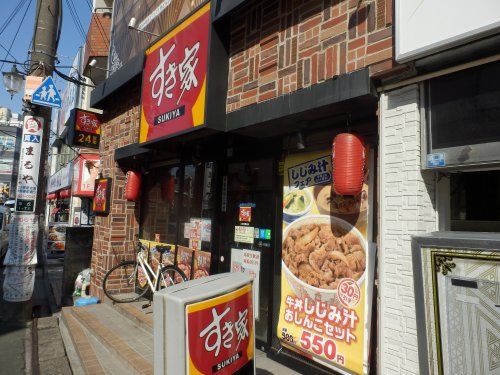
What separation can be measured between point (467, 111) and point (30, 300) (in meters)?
8.24

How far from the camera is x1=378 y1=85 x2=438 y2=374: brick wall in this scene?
283 cm

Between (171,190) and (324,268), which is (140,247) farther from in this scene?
(324,268)

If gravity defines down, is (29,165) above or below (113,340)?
above

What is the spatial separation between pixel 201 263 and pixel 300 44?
3.77 meters

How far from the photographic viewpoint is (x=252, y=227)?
16.8 ft

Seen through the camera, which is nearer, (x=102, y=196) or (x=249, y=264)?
(x=249, y=264)

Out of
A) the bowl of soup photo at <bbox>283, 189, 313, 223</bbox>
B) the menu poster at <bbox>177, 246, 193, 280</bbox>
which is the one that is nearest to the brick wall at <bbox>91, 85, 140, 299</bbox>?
the menu poster at <bbox>177, 246, 193, 280</bbox>

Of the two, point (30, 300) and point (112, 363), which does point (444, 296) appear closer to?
point (112, 363)

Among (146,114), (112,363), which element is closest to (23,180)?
(146,114)

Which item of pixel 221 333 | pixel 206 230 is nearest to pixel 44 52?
pixel 206 230

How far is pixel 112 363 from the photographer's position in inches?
187

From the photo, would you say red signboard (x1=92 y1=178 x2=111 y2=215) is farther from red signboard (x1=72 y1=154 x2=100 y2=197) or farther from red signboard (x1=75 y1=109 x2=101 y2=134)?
red signboard (x1=72 y1=154 x2=100 y2=197)

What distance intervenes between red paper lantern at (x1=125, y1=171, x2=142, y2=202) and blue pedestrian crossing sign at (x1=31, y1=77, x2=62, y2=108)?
210cm

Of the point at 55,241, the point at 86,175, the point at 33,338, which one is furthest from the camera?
the point at 55,241
